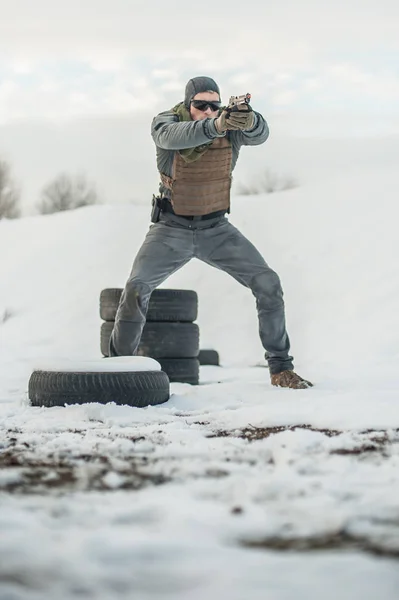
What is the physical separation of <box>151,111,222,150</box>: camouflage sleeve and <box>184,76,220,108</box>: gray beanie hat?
0.18m

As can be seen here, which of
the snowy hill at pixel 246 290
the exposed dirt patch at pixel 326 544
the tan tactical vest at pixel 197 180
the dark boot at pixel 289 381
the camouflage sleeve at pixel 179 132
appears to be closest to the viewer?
the exposed dirt patch at pixel 326 544

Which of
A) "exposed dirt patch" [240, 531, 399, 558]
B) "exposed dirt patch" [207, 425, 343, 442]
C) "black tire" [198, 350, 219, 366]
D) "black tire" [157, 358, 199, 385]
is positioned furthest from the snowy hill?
"exposed dirt patch" [240, 531, 399, 558]

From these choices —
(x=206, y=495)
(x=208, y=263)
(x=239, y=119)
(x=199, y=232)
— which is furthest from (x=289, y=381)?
(x=206, y=495)

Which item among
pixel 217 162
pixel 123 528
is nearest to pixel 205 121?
pixel 217 162

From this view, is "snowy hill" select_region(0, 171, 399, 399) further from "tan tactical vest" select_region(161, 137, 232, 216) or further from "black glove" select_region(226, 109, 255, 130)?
"black glove" select_region(226, 109, 255, 130)

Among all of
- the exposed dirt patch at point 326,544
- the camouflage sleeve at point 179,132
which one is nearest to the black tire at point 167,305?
the camouflage sleeve at point 179,132

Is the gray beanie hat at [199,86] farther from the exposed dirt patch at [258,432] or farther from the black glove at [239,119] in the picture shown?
the exposed dirt patch at [258,432]

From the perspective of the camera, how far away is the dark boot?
15.3 ft

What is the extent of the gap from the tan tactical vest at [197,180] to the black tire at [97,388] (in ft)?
4.02

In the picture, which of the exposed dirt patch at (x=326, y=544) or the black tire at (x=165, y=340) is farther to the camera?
the black tire at (x=165, y=340)

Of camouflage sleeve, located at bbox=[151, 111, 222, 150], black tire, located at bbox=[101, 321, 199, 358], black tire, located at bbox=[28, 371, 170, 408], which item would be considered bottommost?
black tire, located at bbox=[28, 371, 170, 408]

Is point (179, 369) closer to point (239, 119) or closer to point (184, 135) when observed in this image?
point (184, 135)

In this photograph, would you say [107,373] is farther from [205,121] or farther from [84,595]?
[84,595]

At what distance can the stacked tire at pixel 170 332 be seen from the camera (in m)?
5.80
